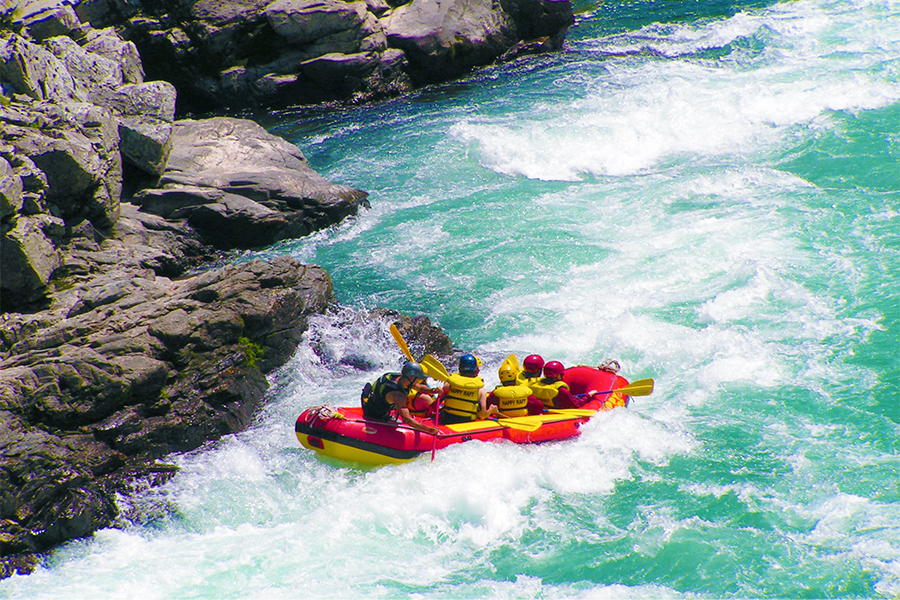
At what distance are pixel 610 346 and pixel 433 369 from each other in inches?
94.1

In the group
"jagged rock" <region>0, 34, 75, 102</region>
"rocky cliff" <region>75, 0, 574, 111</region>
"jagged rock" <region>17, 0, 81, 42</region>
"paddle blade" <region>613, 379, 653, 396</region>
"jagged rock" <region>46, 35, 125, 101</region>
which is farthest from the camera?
"rocky cliff" <region>75, 0, 574, 111</region>

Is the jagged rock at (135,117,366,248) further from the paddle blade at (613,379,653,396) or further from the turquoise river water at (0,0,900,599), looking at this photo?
the paddle blade at (613,379,653,396)

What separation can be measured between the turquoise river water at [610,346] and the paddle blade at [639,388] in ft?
0.78

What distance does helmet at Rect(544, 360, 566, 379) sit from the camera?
7527 millimetres

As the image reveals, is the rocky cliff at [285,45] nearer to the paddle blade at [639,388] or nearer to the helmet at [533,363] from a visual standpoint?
the helmet at [533,363]

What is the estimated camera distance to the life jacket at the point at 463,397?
7188 mm

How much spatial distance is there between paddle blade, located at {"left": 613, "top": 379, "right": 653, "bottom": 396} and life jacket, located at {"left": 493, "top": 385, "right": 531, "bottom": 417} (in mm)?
949

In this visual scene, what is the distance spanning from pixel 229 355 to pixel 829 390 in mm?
6089

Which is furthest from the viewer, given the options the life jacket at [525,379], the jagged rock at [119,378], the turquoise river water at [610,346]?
the life jacket at [525,379]

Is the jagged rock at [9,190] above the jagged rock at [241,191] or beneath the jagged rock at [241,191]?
above

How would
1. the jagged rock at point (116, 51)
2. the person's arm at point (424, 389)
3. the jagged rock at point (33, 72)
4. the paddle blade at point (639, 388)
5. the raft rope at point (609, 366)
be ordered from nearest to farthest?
the paddle blade at point (639, 388)
the person's arm at point (424, 389)
the raft rope at point (609, 366)
the jagged rock at point (33, 72)
the jagged rock at point (116, 51)

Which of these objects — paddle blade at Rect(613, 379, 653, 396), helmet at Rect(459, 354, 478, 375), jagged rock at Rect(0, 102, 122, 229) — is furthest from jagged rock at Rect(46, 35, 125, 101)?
paddle blade at Rect(613, 379, 653, 396)

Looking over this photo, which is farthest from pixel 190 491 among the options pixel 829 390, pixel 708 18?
pixel 708 18

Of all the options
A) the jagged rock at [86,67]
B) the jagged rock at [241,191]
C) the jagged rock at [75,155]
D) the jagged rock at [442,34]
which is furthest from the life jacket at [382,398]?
the jagged rock at [442,34]
